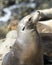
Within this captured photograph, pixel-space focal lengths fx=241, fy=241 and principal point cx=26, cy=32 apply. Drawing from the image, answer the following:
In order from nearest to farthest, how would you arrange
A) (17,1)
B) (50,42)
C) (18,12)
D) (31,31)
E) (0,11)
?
1. (31,31)
2. (50,42)
3. (18,12)
4. (0,11)
5. (17,1)

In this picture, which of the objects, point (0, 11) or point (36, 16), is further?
point (0, 11)

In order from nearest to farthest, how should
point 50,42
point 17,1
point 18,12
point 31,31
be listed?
point 31,31 → point 50,42 → point 18,12 → point 17,1

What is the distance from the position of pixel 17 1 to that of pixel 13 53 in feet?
19.2

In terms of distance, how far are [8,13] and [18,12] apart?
402mm

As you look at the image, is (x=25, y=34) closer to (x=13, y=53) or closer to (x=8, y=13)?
(x=13, y=53)

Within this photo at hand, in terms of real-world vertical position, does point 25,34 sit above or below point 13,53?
above

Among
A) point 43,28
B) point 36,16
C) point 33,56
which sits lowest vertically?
point 33,56

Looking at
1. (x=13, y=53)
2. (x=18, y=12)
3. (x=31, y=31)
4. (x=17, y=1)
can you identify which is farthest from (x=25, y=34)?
(x=17, y=1)

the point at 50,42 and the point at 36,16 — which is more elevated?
the point at 36,16

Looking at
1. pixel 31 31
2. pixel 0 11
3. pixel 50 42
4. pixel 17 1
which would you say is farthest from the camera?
pixel 17 1

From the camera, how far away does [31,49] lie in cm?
131

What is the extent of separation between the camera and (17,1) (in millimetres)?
7145

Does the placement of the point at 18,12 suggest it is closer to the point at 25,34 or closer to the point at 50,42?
the point at 50,42

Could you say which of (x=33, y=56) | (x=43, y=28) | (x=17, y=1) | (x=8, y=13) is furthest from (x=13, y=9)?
(x=33, y=56)
